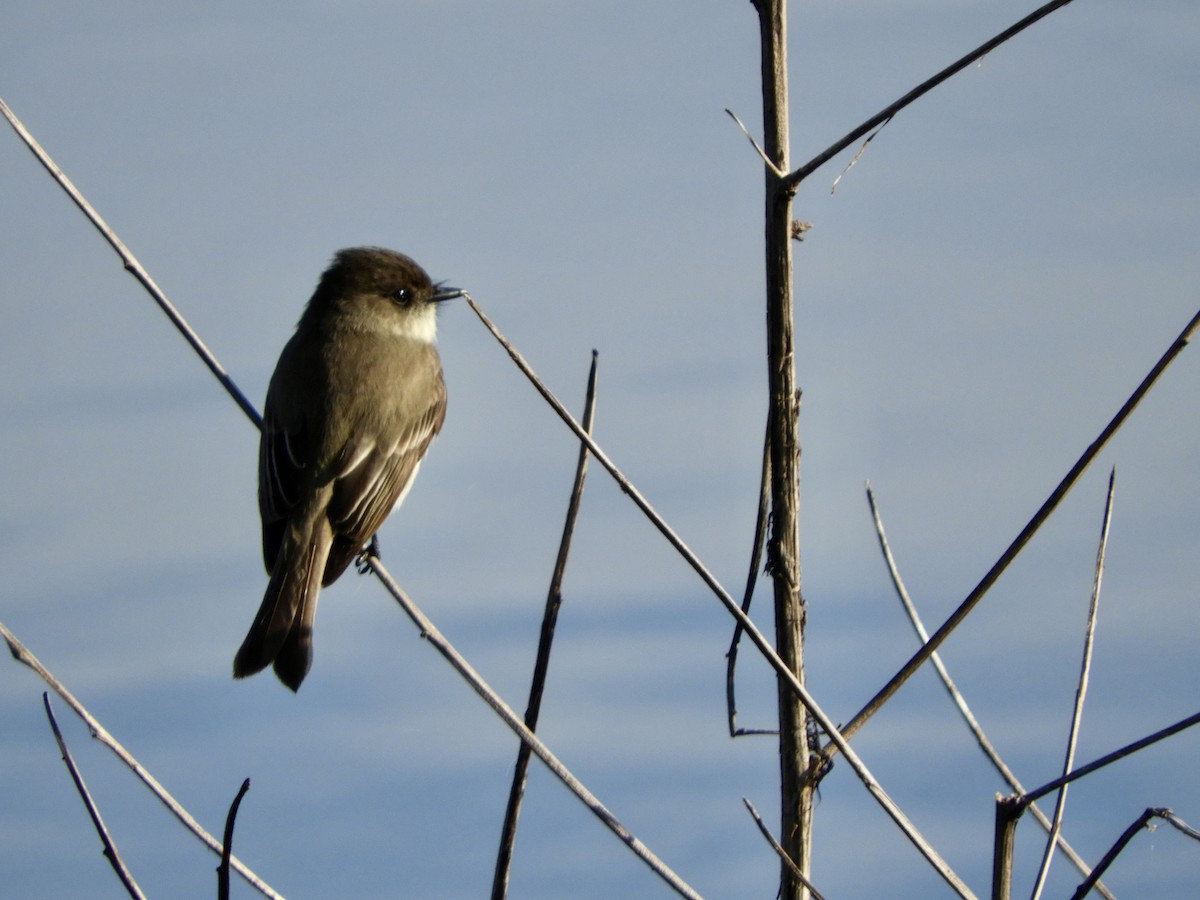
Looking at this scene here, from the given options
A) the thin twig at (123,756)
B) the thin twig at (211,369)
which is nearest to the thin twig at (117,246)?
the thin twig at (211,369)

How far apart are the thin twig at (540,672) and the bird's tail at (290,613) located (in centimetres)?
260

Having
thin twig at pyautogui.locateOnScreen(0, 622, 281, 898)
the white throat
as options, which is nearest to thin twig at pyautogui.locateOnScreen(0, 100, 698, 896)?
thin twig at pyautogui.locateOnScreen(0, 622, 281, 898)

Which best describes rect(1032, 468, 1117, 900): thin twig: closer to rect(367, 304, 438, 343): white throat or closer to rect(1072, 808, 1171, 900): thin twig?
rect(1072, 808, 1171, 900): thin twig

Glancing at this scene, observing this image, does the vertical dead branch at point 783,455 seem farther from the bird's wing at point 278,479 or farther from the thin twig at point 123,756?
the bird's wing at point 278,479

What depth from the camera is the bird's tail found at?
20.1 feet

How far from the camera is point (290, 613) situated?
6.34 meters

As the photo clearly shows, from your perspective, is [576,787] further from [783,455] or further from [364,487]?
[364,487]

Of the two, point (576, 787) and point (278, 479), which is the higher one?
point (576, 787)

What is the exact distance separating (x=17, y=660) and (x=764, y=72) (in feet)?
6.69

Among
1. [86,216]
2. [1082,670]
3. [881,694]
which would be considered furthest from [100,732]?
[1082,670]

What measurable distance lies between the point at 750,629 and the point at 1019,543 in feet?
1.89

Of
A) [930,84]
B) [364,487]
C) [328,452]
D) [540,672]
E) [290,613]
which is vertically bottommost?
[290,613]

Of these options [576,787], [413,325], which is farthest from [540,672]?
[413,325]

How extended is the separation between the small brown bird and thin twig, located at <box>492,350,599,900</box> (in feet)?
8.54
